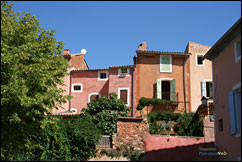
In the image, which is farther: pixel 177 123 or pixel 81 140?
pixel 177 123

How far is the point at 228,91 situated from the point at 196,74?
15.3m

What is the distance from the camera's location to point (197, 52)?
30.8m

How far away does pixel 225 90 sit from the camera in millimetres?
15383

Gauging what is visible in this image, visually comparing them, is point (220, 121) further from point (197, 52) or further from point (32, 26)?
point (197, 52)

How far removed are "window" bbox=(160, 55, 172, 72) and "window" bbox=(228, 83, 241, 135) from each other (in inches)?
619

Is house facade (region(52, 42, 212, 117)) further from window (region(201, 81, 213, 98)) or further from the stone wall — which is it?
the stone wall

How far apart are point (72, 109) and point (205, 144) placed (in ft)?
50.0

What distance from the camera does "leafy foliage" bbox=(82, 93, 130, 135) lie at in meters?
24.0

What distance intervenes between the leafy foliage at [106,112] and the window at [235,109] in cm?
1125

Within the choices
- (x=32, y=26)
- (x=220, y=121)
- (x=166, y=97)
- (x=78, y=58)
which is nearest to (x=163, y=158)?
(x=220, y=121)

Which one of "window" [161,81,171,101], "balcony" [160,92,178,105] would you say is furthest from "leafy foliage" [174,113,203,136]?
"window" [161,81,171,101]

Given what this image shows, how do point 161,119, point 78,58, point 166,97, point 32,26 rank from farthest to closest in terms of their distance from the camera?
point 78,58, point 166,97, point 161,119, point 32,26

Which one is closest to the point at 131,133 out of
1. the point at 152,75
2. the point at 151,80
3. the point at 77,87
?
the point at 151,80

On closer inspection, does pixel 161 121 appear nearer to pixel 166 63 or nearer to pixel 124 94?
pixel 124 94
